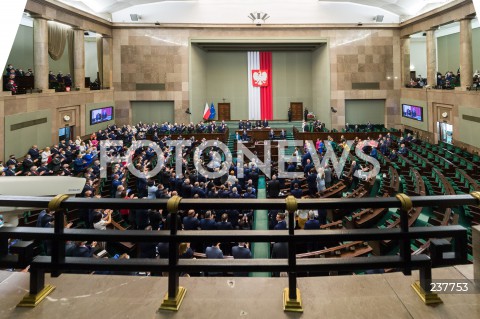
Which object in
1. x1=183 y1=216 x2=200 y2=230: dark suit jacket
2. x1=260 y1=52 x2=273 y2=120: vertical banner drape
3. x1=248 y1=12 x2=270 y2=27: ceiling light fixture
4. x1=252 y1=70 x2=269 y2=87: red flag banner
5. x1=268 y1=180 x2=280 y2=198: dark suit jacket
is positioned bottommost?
x1=183 y1=216 x2=200 y2=230: dark suit jacket

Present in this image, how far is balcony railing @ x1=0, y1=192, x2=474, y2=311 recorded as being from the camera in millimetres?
2330

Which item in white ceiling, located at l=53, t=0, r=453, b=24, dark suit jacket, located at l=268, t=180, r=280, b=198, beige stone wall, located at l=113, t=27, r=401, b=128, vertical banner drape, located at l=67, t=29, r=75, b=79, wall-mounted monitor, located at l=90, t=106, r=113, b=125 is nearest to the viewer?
dark suit jacket, located at l=268, t=180, r=280, b=198

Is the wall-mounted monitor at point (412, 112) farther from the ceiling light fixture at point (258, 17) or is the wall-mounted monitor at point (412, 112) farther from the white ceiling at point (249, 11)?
the ceiling light fixture at point (258, 17)

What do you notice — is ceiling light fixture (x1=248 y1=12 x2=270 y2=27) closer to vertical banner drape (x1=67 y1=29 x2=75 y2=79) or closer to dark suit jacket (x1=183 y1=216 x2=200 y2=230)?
vertical banner drape (x1=67 y1=29 x2=75 y2=79)

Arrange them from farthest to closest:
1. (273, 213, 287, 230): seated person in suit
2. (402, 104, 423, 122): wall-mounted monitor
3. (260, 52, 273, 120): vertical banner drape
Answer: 1. (260, 52, 273, 120): vertical banner drape
2. (402, 104, 423, 122): wall-mounted monitor
3. (273, 213, 287, 230): seated person in suit

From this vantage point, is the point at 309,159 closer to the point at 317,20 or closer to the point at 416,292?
the point at 416,292

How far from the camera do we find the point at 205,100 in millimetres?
35219

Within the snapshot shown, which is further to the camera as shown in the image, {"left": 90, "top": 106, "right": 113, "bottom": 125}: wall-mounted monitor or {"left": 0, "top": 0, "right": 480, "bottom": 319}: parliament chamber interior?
{"left": 90, "top": 106, "right": 113, "bottom": 125}: wall-mounted monitor

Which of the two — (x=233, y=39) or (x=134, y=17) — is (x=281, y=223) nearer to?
(x=233, y=39)

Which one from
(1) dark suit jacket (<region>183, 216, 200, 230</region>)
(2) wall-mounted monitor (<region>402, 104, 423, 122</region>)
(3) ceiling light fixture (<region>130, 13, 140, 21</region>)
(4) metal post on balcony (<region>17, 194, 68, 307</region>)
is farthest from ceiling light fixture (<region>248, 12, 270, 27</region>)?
(4) metal post on balcony (<region>17, 194, 68, 307</region>)

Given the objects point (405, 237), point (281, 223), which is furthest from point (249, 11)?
point (405, 237)

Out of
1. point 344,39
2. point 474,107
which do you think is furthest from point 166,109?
point 474,107

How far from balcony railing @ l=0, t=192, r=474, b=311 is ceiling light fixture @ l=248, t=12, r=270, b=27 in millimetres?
28317

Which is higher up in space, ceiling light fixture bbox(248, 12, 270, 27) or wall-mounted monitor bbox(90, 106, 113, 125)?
ceiling light fixture bbox(248, 12, 270, 27)
